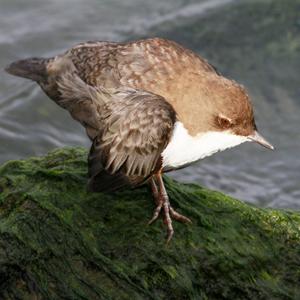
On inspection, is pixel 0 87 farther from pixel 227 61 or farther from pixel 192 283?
pixel 192 283

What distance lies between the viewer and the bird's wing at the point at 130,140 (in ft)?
15.0

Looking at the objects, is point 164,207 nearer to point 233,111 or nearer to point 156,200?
point 156,200

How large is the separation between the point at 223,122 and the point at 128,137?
0.63 meters

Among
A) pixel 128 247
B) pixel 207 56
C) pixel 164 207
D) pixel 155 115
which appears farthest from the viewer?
pixel 207 56

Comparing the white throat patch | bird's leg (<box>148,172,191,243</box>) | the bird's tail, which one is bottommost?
bird's leg (<box>148,172,191,243</box>)

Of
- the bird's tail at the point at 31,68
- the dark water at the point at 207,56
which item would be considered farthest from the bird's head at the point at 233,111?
the dark water at the point at 207,56

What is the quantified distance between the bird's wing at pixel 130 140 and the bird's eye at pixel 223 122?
0.29 m

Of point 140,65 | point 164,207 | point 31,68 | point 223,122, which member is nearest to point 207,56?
point 31,68

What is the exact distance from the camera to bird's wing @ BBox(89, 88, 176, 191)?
15.0 feet

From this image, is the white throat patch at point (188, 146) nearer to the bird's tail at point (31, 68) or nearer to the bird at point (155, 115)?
the bird at point (155, 115)

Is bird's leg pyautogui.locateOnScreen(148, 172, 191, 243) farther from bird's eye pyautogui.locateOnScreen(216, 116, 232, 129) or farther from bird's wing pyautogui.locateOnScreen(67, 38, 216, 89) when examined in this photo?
bird's wing pyautogui.locateOnScreen(67, 38, 216, 89)

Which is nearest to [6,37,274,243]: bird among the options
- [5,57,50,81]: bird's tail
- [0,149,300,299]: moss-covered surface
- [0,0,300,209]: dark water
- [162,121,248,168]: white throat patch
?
[162,121,248,168]: white throat patch

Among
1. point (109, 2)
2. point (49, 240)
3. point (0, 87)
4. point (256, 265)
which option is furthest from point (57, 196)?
point (109, 2)

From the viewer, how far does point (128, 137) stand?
4629 mm
